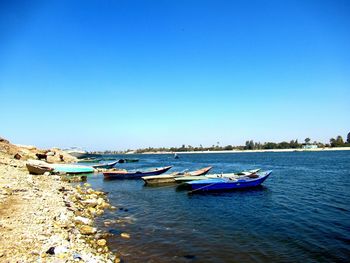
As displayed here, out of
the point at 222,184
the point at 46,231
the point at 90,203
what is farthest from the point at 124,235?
the point at 222,184

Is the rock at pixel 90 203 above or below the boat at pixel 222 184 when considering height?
below

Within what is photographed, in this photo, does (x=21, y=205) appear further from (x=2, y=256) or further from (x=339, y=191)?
(x=339, y=191)

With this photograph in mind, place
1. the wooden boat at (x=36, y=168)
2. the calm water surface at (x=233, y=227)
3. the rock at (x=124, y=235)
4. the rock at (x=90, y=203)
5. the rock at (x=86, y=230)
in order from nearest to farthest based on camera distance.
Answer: the calm water surface at (x=233, y=227)
the rock at (x=86, y=230)
the rock at (x=124, y=235)
the rock at (x=90, y=203)
the wooden boat at (x=36, y=168)

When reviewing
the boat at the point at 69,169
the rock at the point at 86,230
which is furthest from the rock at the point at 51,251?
the boat at the point at 69,169

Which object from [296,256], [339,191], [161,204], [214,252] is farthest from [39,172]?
[339,191]

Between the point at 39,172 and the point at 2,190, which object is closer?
the point at 2,190

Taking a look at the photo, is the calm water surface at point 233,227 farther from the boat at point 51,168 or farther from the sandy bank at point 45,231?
the boat at point 51,168

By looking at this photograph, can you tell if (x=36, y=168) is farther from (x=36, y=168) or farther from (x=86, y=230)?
(x=86, y=230)

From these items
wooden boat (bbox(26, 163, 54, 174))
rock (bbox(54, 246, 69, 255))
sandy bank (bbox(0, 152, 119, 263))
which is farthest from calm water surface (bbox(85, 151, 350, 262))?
wooden boat (bbox(26, 163, 54, 174))

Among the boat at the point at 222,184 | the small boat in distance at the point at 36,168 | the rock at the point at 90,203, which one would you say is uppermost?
the small boat in distance at the point at 36,168

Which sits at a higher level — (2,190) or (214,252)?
(2,190)

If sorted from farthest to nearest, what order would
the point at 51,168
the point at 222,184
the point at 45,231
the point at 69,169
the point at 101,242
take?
the point at 69,169, the point at 51,168, the point at 222,184, the point at 101,242, the point at 45,231

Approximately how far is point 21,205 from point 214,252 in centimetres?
1107

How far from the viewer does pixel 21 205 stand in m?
15.0
